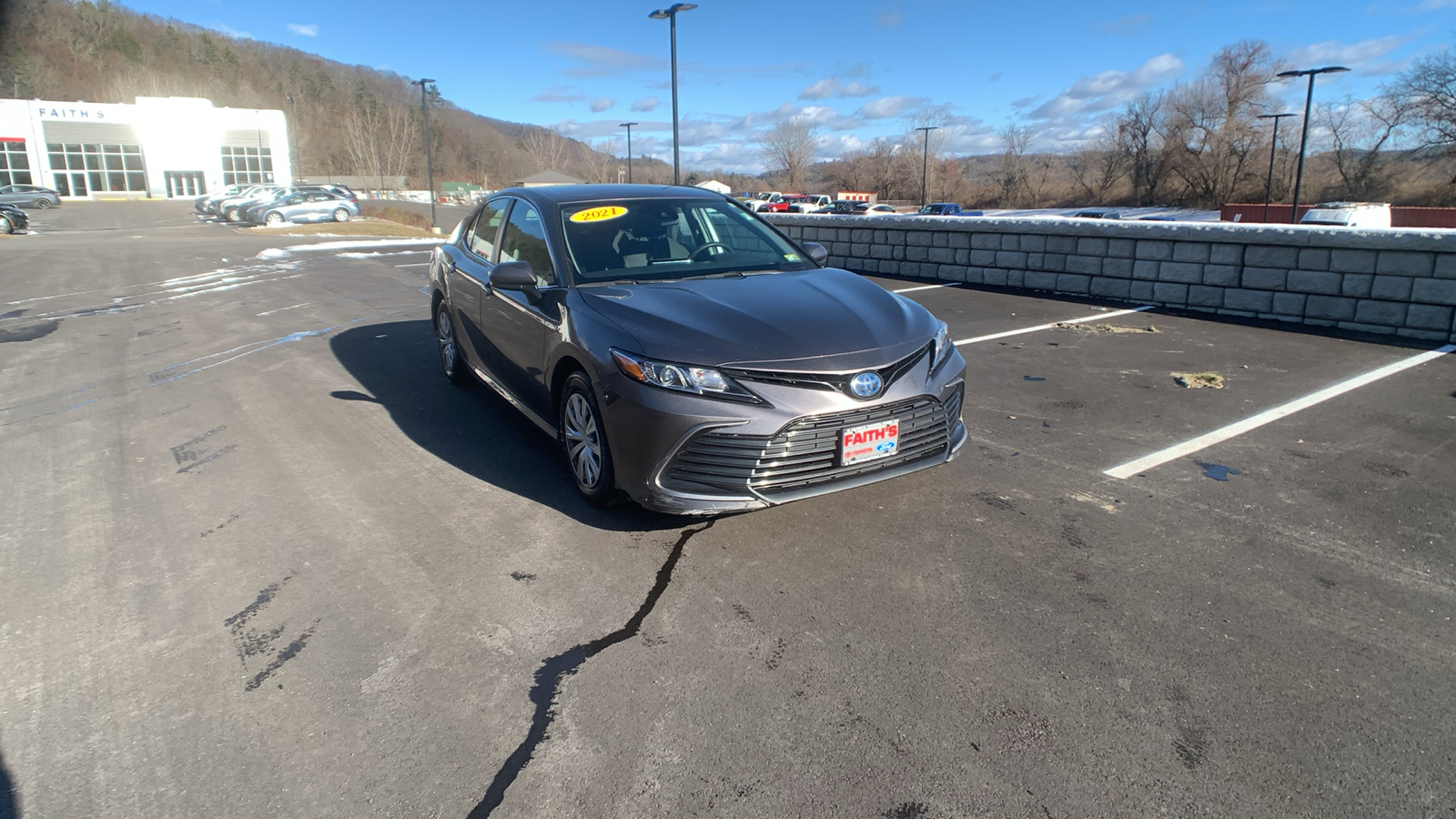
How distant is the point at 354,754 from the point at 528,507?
1880 millimetres

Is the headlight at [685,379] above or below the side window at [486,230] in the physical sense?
below

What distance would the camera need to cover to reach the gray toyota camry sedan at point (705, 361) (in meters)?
3.46

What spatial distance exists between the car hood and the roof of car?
102cm

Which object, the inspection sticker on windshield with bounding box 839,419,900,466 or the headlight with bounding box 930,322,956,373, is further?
the headlight with bounding box 930,322,956,373

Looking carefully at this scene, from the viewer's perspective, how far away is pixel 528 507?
13.9ft

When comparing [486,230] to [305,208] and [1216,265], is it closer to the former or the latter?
[1216,265]

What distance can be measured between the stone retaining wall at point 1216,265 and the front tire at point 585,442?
309 inches

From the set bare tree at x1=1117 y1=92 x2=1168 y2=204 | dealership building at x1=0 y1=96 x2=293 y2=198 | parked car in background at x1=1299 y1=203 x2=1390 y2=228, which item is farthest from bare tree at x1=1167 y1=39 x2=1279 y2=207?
dealership building at x1=0 y1=96 x2=293 y2=198

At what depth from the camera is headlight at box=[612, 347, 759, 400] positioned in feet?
11.3

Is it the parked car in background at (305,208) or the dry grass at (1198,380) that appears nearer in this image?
the dry grass at (1198,380)

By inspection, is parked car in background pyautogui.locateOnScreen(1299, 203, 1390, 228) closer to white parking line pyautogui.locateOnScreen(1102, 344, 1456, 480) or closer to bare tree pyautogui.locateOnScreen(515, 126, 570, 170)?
white parking line pyautogui.locateOnScreen(1102, 344, 1456, 480)

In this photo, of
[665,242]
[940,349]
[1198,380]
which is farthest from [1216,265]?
[665,242]

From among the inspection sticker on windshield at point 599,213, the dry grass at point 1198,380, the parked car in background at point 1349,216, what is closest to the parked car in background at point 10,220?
the inspection sticker on windshield at point 599,213

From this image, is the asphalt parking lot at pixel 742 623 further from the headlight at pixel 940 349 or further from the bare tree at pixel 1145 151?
the bare tree at pixel 1145 151
